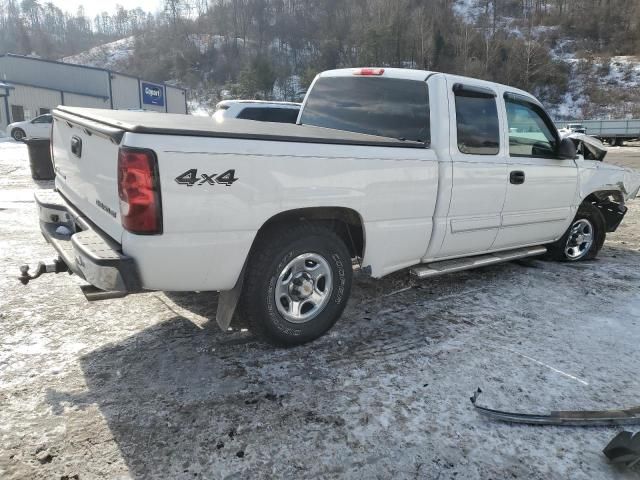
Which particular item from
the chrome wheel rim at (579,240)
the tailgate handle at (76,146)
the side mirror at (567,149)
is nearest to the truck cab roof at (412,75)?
the side mirror at (567,149)

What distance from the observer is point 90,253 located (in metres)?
2.79

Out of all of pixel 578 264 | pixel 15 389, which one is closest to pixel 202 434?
pixel 15 389

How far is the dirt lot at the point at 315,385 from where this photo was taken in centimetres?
241

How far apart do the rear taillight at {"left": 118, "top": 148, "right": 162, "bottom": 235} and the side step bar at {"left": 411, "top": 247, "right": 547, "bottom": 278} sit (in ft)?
7.32

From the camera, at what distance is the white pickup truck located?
8.98ft

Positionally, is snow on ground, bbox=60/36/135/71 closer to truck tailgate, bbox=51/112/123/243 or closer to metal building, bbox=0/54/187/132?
metal building, bbox=0/54/187/132

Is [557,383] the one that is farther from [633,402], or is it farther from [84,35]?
[84,35]

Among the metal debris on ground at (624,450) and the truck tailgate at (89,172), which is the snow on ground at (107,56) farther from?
the metal debris on ground at (624,450)

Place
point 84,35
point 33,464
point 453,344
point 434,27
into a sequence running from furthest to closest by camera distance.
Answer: point 84,35 → point 434,27 → point 453,344 → point 33,464

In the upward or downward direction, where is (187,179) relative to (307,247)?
upward

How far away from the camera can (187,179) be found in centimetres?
270

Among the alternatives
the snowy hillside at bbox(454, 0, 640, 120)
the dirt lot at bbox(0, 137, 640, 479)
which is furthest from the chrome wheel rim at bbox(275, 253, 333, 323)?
the snowy hillside at bbox(454, 0, 640, 120)

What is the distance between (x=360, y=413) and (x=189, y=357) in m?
1.25

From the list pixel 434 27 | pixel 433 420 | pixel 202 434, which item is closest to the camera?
pixel 202 434
